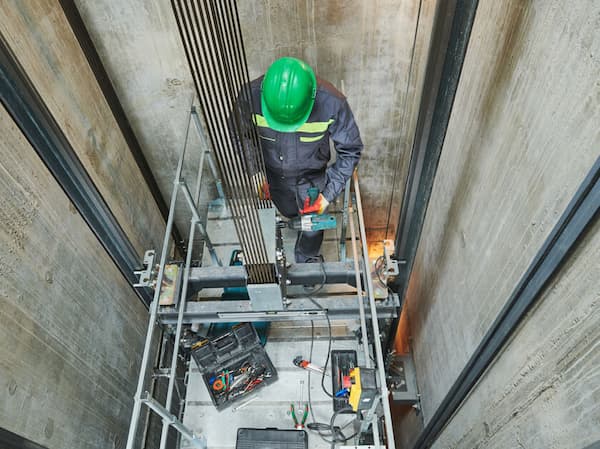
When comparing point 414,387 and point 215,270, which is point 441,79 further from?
point 414,387

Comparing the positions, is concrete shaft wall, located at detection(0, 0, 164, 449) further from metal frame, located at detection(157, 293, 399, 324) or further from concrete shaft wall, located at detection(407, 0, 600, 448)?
concrete shaft wall, located at detection(407, 0, 600, 448)

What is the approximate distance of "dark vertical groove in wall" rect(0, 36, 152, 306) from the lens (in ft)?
5.53

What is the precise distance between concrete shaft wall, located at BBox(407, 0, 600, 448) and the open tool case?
1119 millimetres

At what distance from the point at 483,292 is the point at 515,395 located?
426mm

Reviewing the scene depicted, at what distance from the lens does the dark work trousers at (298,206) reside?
2572 millimetres

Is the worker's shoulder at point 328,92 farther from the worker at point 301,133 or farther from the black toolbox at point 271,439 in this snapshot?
the black toolbox at point 271,439

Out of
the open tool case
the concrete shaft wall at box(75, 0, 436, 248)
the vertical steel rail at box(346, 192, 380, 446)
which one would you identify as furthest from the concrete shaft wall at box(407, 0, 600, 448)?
the open tool case

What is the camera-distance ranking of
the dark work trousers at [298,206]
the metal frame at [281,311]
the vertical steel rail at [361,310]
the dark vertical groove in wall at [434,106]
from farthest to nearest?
the dark work trousers at [298,206], the metal frame at [281,311], the vertical steel rail at [361,310], the dark vertical groove in wall at [434,106]

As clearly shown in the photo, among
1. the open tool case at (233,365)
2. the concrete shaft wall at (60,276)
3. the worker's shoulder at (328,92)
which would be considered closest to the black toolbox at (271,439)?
the open tool case at (233,365)

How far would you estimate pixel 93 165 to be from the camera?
2.33m

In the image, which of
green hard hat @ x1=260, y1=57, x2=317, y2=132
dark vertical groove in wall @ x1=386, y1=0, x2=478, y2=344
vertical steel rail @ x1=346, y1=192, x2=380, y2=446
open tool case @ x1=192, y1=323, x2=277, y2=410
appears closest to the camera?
dark vertical groove in wall @ x1=386, y1=0, x2=478, y2=344

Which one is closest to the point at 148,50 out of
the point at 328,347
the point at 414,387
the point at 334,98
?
the point at 334,98

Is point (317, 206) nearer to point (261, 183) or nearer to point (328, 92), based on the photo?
point (261, 183)

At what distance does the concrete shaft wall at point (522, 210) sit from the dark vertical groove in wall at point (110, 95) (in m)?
2.15
